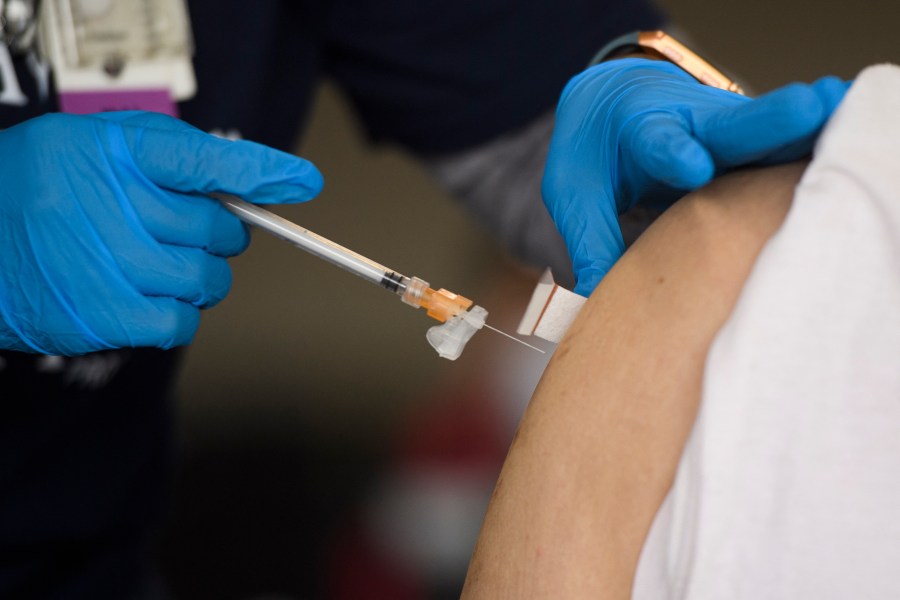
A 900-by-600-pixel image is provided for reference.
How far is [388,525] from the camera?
1.71m

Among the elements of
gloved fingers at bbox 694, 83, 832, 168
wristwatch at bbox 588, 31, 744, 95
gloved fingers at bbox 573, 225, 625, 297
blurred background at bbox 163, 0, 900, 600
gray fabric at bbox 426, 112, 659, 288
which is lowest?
blurred background at bbox 163, 0, 900, 600

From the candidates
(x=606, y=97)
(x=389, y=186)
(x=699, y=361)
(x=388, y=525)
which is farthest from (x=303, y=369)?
(x=699, y=361)

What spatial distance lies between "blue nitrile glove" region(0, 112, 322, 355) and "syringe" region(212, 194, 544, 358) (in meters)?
0.02

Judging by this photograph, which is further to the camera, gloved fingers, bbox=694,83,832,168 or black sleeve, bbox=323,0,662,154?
black sleeve, bbox=323,0,662,154

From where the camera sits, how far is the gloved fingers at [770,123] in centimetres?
58

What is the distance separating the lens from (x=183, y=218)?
2.61ft

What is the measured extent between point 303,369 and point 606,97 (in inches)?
50.6

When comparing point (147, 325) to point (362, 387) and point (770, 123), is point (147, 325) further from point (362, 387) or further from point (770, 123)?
point (362, 387)

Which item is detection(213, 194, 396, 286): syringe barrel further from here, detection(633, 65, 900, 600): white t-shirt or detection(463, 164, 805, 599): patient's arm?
detection(633, 65, 900, 600): white t-shirt

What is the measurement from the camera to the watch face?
862mm

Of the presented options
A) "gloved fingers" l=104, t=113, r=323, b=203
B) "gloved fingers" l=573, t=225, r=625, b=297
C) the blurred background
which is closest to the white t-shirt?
"gloved fingers" l=573, t=225, r=625, b=297

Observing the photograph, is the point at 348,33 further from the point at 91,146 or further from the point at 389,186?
the point at 389,186

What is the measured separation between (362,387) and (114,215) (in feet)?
3.78

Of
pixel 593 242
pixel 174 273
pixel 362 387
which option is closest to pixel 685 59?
pixel 593 242
